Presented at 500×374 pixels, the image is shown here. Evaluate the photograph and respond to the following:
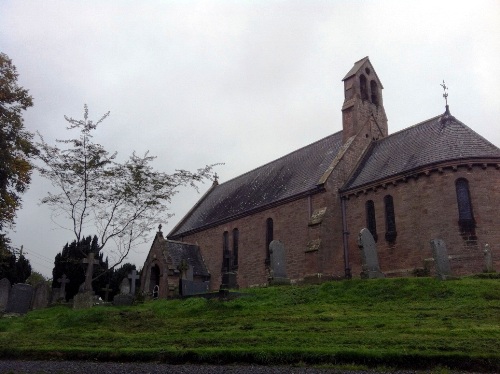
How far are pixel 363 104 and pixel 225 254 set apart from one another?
14.4 meters

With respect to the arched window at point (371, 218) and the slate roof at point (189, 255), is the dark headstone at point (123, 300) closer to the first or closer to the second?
the slate roof at point (189, 255)

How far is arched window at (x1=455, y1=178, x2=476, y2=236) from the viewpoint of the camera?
2061 centimetres

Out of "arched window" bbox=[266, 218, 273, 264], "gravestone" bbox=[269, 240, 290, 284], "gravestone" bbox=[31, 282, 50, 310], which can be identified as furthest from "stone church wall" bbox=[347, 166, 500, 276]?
"gravestone" bbox=[31, 282, 50, 310]

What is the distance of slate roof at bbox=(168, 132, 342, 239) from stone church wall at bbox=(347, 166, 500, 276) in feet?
17.9

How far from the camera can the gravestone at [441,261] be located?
689 inches

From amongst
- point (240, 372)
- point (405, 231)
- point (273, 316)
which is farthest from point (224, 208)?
point (240, 372)

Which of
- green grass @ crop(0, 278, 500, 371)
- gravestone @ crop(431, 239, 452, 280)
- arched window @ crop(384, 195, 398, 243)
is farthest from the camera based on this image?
arched window @ crop(384, 195, 398, 243)

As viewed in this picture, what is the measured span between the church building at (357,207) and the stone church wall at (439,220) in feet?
0.16

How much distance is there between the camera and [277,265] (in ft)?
72.3

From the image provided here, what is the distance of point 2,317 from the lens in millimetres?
21172

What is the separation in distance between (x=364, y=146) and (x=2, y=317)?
888 inches

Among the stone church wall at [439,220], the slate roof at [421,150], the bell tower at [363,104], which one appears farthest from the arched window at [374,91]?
the stone church wall at [439,220]

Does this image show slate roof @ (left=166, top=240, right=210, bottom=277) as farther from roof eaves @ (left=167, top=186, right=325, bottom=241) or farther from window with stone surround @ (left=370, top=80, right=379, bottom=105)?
window with stone surround @ (left=370, top=80, right=379, bottom=105)

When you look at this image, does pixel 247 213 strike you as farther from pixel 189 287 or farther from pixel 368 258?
pixel 368 258
